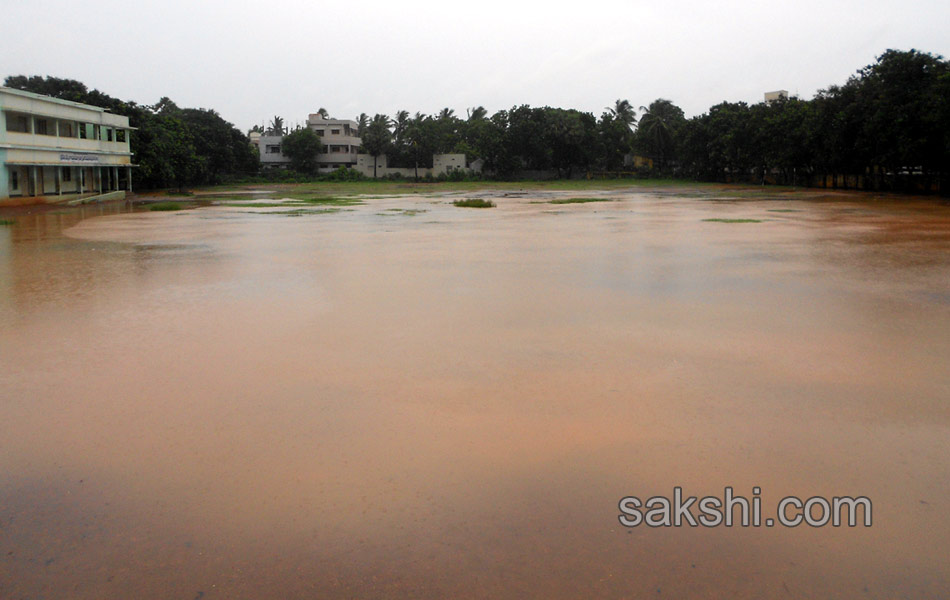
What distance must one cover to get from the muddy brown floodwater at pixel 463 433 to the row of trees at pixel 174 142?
4177cm

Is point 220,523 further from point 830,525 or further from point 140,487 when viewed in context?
point 830,525

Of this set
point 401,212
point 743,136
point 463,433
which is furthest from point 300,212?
point 743,136

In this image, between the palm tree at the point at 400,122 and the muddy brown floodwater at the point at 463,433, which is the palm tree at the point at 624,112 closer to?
→ the palm tree at the point at 400,122

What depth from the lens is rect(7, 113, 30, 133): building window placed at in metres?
35.4

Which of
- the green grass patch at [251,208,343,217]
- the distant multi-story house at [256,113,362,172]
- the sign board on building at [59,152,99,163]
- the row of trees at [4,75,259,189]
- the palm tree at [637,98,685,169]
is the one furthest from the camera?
the distant multi-story house at [256,113,362,172]

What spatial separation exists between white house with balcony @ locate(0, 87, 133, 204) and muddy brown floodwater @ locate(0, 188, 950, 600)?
28.2m

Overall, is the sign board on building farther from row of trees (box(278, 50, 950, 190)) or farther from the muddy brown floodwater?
row of trees (box(278, 50, 950, 190))

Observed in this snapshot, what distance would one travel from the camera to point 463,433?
482 cm

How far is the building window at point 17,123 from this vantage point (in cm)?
3538

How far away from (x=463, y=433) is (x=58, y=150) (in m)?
39.7

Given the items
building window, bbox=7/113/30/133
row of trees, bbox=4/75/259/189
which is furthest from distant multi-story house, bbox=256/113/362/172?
building window, bbox=7/113/30/133

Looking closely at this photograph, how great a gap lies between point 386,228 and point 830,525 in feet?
59.7

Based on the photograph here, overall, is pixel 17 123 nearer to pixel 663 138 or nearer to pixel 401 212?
pixel 401 212

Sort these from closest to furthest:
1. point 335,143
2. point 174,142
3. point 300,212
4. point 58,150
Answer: point 300,212
point 58,150
point 174,142
point 335,143
